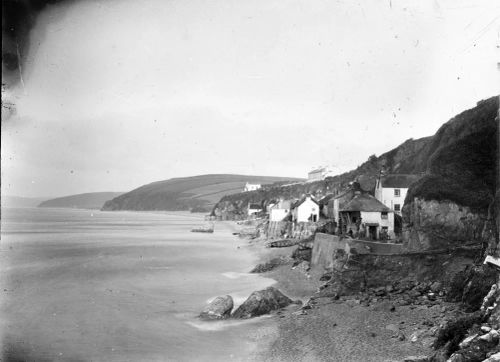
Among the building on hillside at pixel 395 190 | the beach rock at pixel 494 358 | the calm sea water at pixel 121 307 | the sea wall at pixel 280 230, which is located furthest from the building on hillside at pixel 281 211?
the beach rock at pixel 494 358

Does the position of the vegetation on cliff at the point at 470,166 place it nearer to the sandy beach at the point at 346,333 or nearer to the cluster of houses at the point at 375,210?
the cluster of houses at the point at 375,210

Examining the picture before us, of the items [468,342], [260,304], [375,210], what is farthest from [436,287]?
[375,210]

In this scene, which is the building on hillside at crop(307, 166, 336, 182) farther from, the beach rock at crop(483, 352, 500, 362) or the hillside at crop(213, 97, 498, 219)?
the beach rock at crop(483, 352, 500, 362)

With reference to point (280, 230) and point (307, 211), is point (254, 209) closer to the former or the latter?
point (280, 230)

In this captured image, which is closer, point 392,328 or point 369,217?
point 392,328

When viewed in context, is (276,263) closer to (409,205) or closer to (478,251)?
(409,205)

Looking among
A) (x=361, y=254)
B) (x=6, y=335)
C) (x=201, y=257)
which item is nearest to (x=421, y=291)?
(x=361, y=254)

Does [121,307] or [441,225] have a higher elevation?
[441,225]
